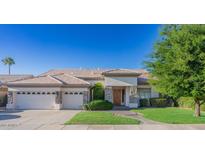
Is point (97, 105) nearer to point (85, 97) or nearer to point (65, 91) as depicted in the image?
point (85, 97)

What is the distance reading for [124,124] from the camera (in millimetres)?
11172

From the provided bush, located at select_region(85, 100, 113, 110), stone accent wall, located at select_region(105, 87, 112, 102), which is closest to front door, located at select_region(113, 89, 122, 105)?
stone accent wall, located at select_region(105, 87, 112, 102)

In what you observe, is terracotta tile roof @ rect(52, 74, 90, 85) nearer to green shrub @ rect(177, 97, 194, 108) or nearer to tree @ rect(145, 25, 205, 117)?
tree @ rect(145, 25, 205, 117)

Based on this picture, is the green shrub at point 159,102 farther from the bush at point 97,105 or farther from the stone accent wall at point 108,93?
the bush at point 97,105

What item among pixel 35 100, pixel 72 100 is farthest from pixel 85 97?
pixel 35 100

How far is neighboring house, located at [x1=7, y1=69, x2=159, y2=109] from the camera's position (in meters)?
21.0

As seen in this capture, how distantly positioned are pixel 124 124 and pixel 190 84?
210 inches

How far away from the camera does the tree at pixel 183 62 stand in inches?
506

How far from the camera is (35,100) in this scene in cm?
2098

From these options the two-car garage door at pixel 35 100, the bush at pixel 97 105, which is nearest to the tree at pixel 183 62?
the bush at pixel 97 105

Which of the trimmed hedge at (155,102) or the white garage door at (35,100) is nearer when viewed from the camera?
the white garage door at (35,100)

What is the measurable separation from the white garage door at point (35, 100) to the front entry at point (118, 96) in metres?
6.93
